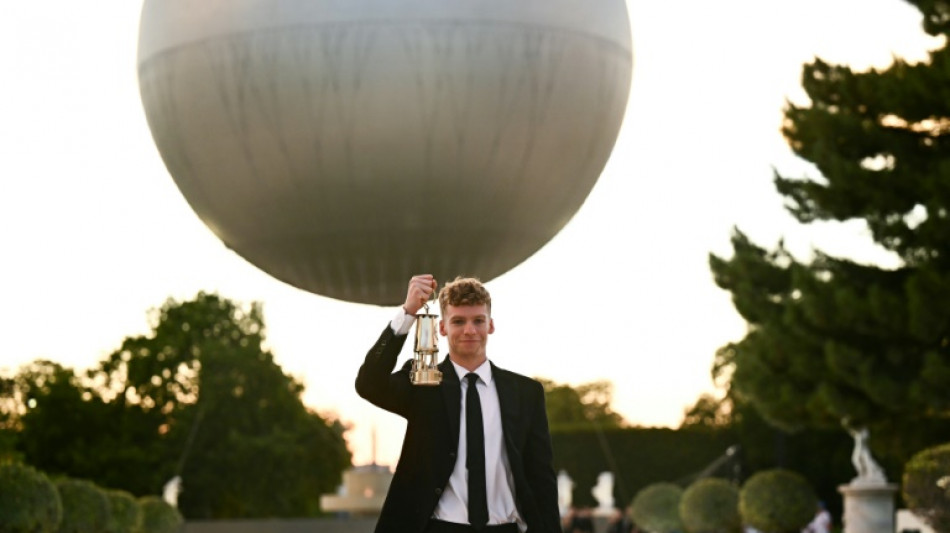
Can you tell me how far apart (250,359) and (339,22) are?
38424mm

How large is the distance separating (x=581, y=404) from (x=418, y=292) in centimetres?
8565

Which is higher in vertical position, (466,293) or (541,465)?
(466,293)

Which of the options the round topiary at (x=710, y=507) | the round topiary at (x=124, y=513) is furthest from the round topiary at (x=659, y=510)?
the round topiary at (x=124, y=513)

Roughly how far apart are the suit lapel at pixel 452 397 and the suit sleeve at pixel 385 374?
5.3 inches

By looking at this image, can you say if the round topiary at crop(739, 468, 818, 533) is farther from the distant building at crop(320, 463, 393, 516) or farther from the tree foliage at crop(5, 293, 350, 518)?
the tree foliage at crop(5, 293, 350, 518)

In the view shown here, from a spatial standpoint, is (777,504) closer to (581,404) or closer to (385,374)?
(385,374)

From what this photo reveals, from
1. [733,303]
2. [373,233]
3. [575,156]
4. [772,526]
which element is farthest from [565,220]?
[772,526]

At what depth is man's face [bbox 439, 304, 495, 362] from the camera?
498 centimetres

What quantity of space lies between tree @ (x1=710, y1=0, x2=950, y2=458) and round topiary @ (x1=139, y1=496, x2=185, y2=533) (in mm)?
13129

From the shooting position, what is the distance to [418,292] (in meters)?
5.05

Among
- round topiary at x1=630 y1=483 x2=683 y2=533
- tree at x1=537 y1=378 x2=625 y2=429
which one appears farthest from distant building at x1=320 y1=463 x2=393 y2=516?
tree at x1=537 y1=378 x2=625 y2=429

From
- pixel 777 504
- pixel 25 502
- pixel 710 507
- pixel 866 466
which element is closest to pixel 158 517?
pixel 710 507

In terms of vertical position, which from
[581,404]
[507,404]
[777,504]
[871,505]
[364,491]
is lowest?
[507,404]

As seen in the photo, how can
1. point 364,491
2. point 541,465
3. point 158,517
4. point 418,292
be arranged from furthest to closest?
point 158,517 → point 364,491 → point 541,465 → point 418,292
